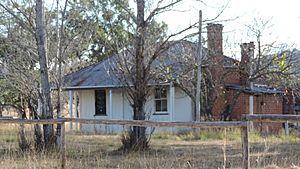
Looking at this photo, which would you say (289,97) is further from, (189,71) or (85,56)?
(85,56)

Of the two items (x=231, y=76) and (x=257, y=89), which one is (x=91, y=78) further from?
(x=257, y=89)

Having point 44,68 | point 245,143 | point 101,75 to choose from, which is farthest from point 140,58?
point 101,75

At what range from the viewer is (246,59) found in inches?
1038

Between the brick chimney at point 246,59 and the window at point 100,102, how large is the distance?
7964 millimetres

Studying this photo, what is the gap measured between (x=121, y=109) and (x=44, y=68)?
1307 cm

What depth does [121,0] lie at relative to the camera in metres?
15.3

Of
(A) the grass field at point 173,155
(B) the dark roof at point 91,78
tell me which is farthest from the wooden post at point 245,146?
(B) the dark roof at point 91,78

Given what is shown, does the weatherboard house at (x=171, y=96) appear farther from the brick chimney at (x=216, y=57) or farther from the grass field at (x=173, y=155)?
the grass field at (x=173, y=155)

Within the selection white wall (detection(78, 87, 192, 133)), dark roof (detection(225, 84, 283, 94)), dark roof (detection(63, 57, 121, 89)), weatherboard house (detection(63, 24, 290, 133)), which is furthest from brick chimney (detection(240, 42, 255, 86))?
dark roof (detection(63, 57, 121, 89))

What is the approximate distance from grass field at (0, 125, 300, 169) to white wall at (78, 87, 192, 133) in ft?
16.2

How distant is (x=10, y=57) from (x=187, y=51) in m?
8.09

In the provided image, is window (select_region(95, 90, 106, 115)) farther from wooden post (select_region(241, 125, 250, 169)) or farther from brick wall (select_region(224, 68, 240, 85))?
wooden post (select_region(241, 125, 250, 169))

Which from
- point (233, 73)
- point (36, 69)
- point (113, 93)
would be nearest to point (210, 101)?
point (233, 73)

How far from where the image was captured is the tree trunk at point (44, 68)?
1500 centimetres
